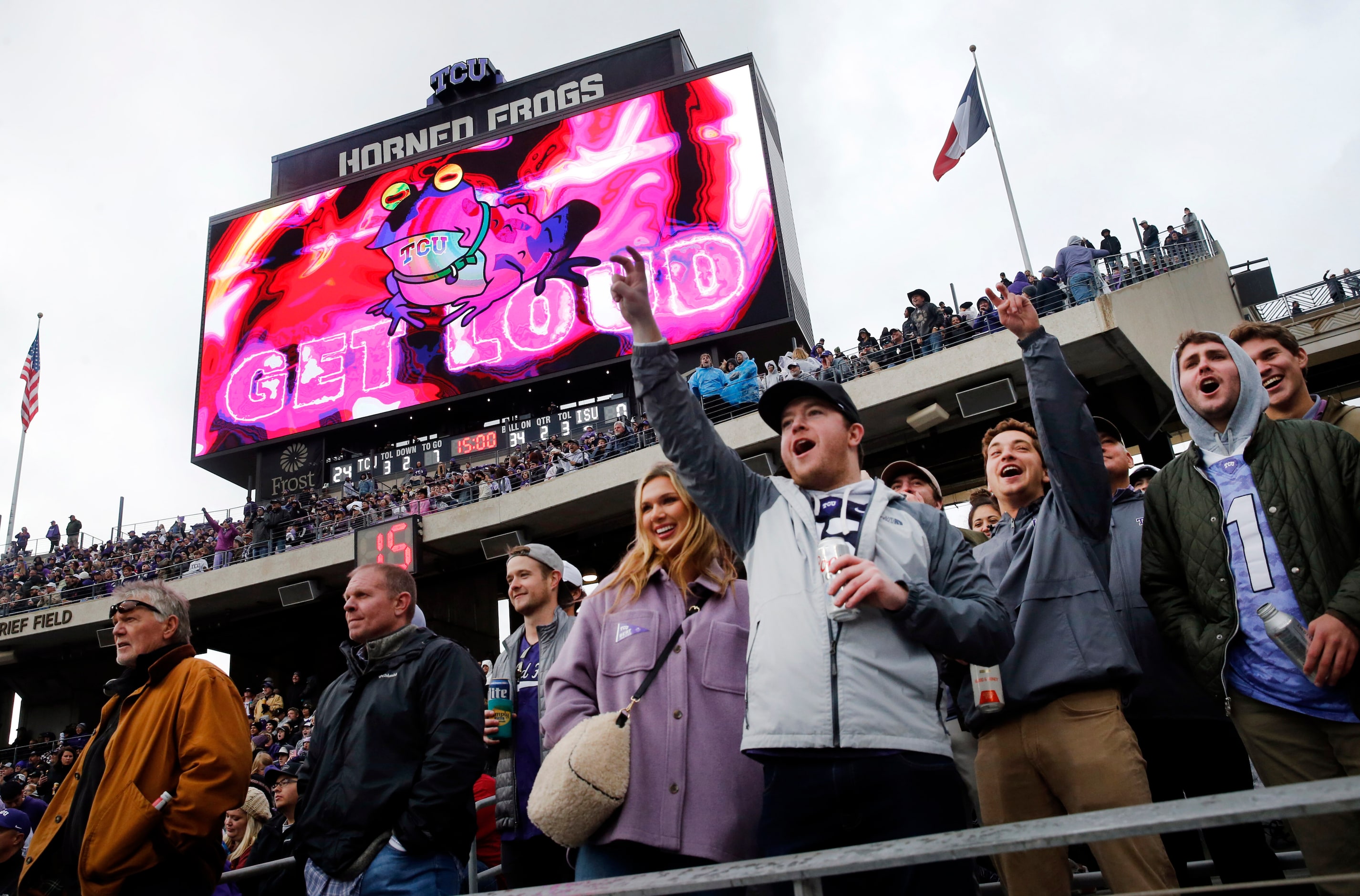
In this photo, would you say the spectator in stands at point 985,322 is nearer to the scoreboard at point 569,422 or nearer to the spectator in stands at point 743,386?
the spectator in stands at point 743,386

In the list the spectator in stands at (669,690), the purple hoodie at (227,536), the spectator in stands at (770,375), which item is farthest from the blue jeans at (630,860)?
the purple hoodie at (227,536)

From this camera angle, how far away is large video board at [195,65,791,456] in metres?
20.4

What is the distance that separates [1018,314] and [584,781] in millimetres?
1687

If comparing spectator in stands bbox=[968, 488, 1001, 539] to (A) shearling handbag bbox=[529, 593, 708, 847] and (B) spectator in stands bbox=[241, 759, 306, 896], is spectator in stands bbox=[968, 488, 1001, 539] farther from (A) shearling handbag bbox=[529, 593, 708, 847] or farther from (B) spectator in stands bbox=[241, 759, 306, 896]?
(B) spectator in stands bbox=[241, 759, 306, 896]

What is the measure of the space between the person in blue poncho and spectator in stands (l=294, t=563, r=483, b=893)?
1279 centimetres

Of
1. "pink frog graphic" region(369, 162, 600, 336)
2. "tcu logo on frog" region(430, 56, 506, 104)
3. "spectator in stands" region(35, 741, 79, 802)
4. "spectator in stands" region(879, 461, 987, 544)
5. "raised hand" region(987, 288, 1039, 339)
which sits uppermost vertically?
"tcu logo on frog" region(430, 56, 506, 104)

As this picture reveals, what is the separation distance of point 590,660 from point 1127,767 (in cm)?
143

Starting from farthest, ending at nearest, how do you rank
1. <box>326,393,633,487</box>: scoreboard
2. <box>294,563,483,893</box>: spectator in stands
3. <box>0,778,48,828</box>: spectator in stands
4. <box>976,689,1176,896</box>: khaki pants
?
<box>326,393,633,487</box>: scoreboard → <box>0,778,48,828</box>: spectator in stands → <box>294,563,483,893</box>: spectator in stands → <box>976,689,1176,896</box>: khaki pants

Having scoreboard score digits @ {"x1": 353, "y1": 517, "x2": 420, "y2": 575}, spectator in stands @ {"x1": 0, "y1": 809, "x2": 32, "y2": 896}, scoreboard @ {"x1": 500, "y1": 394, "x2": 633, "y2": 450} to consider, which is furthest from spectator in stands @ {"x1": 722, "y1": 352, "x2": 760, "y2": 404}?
spectator in stands @ {"x1": 0, "y1": 809, "x2": 32, "y2": 896}

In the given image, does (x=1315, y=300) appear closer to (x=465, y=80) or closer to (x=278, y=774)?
(x=278, y=774)

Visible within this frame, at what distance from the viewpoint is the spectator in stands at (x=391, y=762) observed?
2684 millimetres

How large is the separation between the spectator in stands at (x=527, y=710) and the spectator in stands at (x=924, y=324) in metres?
11.9

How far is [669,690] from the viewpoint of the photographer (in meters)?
2.31

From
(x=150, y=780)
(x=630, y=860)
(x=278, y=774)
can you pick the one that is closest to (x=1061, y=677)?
(x=630, y=860)
